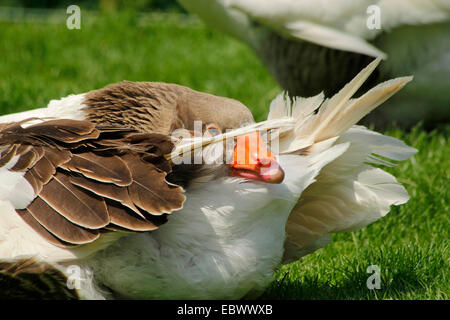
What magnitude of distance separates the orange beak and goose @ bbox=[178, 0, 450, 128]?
7.85ft

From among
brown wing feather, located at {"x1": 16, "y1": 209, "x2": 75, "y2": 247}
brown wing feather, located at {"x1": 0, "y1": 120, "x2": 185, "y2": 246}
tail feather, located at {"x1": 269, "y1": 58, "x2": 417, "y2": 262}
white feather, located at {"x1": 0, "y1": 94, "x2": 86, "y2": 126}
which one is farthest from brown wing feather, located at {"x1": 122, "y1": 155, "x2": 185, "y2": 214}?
white feather, located at {"x1": 0, "y1": 94, "x2": 86, "y2": 126}

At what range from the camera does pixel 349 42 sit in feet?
15.6

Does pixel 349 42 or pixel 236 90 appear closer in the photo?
pixel 349 42

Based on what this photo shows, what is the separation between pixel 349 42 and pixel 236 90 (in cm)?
161

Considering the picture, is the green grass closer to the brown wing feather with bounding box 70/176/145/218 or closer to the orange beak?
the orange beak

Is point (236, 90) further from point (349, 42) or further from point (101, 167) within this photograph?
point (101, 167)

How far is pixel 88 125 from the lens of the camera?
2.54 meters

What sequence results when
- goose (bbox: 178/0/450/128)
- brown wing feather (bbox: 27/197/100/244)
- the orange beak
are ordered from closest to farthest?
brown wing feather (bbox: 27/197/100/244), the orange beak, goose (bbox: 178/0/450/128)

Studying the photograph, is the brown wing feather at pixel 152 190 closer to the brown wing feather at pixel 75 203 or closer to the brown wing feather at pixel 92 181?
the brown wing feather at pixel 92 181

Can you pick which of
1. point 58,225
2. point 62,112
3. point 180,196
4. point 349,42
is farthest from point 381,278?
point 349,42

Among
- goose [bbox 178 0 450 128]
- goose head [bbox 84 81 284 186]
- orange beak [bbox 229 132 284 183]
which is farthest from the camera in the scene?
goose [bbox 178 0 450 128]

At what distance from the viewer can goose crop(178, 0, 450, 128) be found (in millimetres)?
4762

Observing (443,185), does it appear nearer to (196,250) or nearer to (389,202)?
(389,202)

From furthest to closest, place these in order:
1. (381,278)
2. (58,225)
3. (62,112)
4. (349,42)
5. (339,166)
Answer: (349,42) → (62,112) → (381,278) → (339,166) → (58,225)
